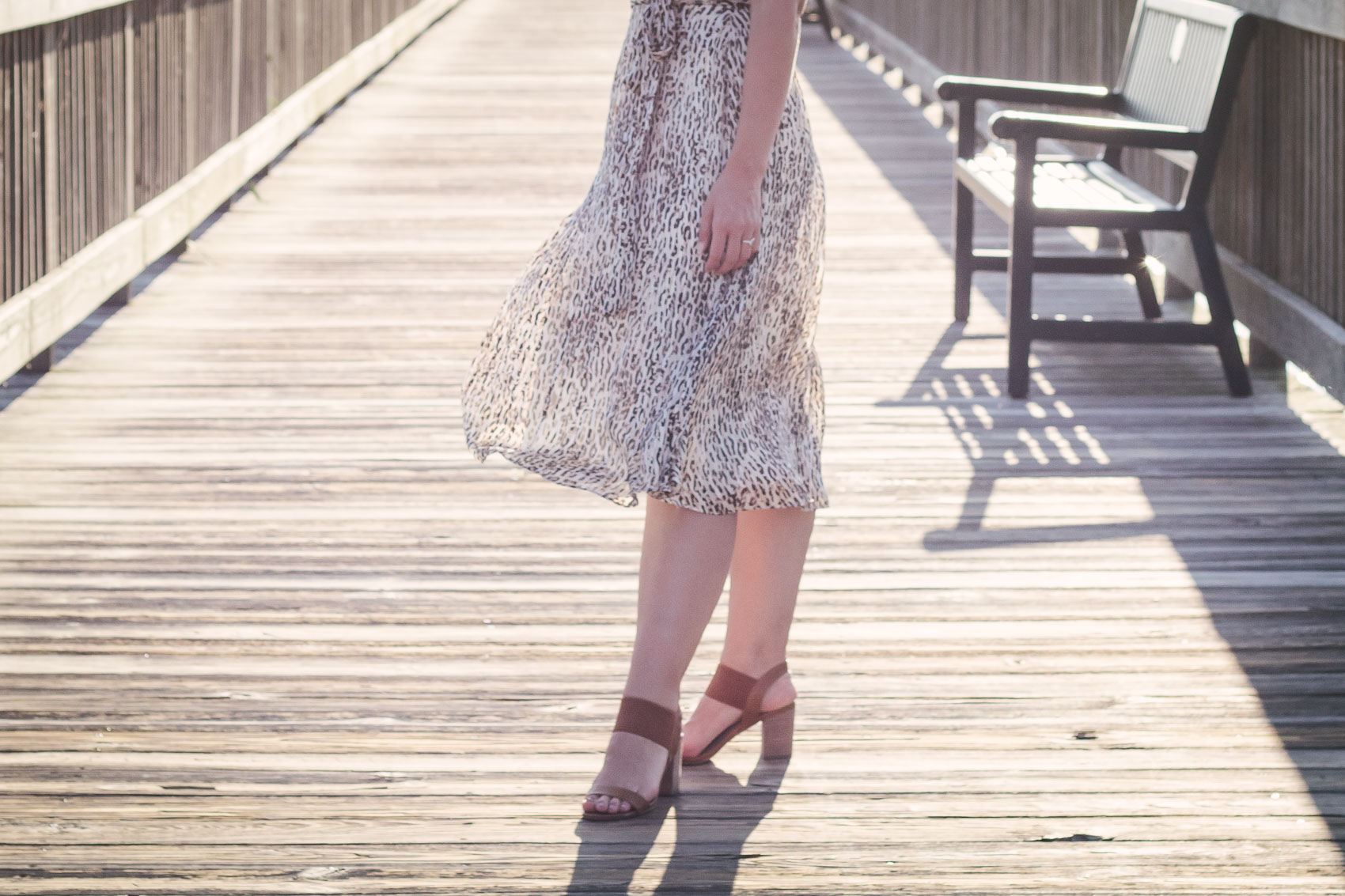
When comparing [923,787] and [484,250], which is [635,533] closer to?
[923,787]

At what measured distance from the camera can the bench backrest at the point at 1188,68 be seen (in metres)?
4.59

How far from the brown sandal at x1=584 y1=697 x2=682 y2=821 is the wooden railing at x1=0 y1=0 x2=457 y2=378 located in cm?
242

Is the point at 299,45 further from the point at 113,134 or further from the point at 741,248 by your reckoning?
the point at 741,248

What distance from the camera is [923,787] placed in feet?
Result: 8.01

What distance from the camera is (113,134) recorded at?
5258 mm

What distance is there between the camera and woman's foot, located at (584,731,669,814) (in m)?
2.32

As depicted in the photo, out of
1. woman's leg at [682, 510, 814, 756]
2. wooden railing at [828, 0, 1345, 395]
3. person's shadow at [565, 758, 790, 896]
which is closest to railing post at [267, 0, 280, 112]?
wooden railing at [828, 0, 1345, 395]

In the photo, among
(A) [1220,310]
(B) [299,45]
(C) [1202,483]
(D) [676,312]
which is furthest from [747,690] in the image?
(B) [299,45]

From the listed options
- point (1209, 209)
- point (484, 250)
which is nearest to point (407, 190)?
point (484, 250)

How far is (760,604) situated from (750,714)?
6.0 inches

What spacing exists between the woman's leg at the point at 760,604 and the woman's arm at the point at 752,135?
1.28 ft

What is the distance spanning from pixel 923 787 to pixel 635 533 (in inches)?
48.4

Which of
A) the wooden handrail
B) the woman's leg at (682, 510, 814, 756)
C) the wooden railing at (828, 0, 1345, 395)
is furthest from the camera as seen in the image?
the wooden railing at (828, 0, 1345, 395)

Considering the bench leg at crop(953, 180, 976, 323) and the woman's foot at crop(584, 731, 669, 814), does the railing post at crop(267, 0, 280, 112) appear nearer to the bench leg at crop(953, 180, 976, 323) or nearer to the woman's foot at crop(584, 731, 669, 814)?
the bench leg at crop(953, 180, 976, 323)
